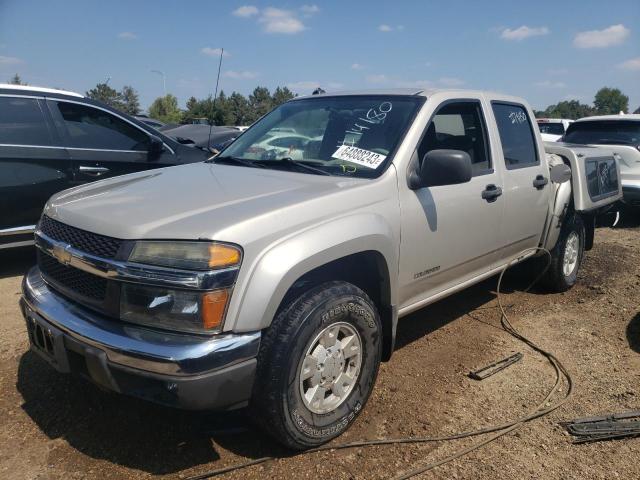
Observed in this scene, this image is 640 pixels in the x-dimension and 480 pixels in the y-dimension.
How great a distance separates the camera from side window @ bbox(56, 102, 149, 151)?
530cm

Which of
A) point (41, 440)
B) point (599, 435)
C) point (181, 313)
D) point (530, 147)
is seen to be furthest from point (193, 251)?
point (530, 147)

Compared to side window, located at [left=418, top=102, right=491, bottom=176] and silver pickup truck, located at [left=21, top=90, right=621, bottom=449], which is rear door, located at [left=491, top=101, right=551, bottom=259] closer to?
silver pickup truck, located at [left=21, top=90, right=621, bottom=449]

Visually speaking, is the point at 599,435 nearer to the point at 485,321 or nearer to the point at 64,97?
the point at 485,321

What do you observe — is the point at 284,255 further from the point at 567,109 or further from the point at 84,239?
the point at 567,109

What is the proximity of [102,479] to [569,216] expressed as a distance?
4471mm

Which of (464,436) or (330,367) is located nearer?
(330,367)

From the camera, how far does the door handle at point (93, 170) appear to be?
527cm

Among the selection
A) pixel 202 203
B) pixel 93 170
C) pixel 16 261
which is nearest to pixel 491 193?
pixel 202 203

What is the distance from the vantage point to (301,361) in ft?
7.97

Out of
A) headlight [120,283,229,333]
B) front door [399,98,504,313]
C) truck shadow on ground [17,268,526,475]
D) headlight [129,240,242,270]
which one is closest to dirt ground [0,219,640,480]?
truck shadow on ground [17,268,526,475]

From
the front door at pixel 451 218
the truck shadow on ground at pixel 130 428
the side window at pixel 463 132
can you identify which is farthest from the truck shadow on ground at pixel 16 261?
the side window at pixel 463 132

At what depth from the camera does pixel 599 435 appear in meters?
2.84

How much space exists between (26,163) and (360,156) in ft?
11.6

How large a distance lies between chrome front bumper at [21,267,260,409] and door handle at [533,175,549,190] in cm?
304
